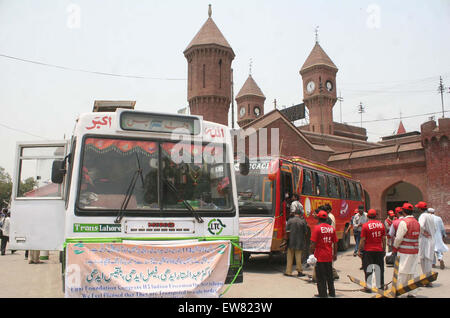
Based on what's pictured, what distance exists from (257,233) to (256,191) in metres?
1.22

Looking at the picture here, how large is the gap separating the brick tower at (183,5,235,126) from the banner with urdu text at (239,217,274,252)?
2828 cm

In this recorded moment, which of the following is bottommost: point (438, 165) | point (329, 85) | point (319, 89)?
point (438, 165)

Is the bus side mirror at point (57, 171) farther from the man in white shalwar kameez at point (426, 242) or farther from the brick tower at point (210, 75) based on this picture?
the brick tower at point (210, 75)

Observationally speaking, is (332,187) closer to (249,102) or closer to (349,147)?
(349,147)

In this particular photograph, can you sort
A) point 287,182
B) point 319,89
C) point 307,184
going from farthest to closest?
point 319,89
point 307,184
point 287,182

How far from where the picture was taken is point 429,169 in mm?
25531

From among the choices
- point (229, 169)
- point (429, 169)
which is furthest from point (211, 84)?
point (229, 169)

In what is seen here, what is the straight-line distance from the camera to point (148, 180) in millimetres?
5402

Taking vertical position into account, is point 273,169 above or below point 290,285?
above

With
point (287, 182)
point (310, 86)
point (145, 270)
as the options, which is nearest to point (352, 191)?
point (287, 182)

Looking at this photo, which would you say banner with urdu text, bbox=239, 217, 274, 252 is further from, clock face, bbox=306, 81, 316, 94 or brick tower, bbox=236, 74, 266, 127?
brick tower, bbox=236, 74, 266, 127

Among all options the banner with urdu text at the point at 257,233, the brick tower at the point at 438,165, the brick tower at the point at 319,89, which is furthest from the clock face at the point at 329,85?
the banner with urdu text at the point at 257,233

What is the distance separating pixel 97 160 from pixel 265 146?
2712 cm
